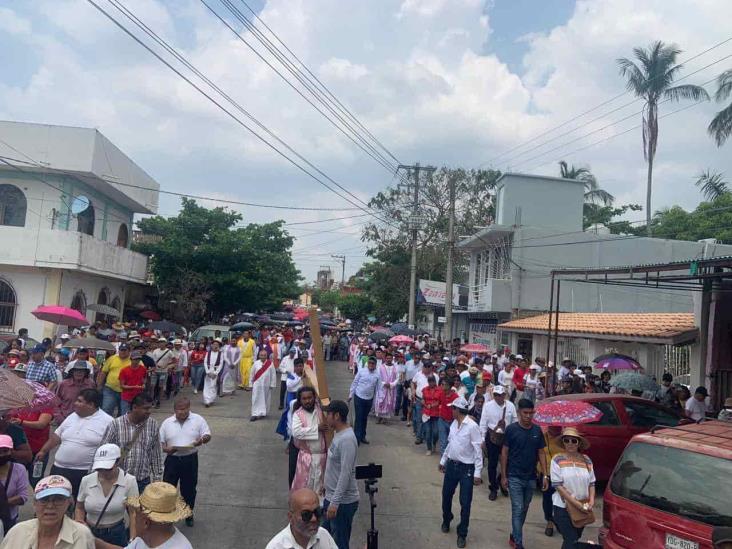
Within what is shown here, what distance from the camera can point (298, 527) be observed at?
3.73m

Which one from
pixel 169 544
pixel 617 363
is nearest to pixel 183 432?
pixel 169 544

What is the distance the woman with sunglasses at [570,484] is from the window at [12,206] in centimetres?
2208

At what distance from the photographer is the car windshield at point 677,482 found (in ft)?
15.7

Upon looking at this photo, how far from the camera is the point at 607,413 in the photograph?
9.97 metres

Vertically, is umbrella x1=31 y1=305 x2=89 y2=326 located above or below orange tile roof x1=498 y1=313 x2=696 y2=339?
below

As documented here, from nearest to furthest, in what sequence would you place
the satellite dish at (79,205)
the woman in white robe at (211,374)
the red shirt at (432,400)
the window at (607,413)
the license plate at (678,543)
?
the license plate at (678,543), the window at (607,413), the red shirt at (432,400), the woman in white robe at (211,374), the satellite dish at (79,205)

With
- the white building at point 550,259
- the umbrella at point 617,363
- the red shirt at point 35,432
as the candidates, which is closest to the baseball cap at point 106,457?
the red shirt at point 35,432

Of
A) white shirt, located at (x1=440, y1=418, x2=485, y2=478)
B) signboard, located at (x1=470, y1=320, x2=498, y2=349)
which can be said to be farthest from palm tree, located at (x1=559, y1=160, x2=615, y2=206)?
white shirt, located at (x1=440, y1=418, x2=485, y2=478)

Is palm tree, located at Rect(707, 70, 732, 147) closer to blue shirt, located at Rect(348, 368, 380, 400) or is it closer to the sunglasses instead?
blue shirt, located at Rect(348, 368, 380, 400)

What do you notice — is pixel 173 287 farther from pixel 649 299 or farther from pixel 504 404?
pixel 504 404

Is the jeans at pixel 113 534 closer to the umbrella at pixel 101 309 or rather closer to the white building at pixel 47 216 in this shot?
the white building at pixel 47 216

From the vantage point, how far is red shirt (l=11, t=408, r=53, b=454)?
6652mm

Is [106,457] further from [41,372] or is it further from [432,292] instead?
[432,292]

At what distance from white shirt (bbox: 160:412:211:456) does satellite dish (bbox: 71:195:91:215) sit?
18467 mm
